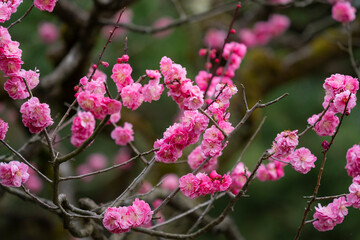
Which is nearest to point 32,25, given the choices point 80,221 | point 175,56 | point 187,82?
point 175,56

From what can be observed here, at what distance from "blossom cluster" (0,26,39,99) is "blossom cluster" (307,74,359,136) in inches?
32.2

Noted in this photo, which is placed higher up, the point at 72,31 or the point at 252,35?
the point at 72,31

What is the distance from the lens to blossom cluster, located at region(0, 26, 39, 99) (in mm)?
1158

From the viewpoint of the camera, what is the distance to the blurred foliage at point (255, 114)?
11.7ft

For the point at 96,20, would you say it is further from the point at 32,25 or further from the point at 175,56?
the point at 175,56

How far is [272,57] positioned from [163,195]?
194cm

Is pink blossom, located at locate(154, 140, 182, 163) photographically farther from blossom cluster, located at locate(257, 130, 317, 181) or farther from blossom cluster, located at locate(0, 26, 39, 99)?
blossom cluster, located at locate(0, 26, 39, 99)

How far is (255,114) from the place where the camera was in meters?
3.33

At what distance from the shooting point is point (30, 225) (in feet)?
14.1

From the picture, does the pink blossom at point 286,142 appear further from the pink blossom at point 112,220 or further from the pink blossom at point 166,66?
the pink blossom at point 112,220

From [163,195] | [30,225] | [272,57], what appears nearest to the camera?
[163,195]

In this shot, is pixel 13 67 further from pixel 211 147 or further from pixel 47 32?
pixel 47 32

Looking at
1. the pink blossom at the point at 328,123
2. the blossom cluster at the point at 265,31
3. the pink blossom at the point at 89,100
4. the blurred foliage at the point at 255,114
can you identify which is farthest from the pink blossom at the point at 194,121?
the blossom cluster at the point at 265,31

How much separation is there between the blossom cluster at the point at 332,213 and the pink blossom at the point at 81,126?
0.76m
